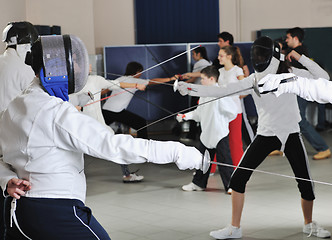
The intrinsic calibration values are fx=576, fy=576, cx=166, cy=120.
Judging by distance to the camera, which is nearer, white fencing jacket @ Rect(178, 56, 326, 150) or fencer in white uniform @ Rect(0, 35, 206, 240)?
fencer in white uniform @ Rect(0, 35, 206, 240)

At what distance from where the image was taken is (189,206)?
13.5 feet

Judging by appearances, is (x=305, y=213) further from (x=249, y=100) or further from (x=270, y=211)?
(x=249, y=100)

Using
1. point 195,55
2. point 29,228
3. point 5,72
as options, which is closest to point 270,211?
point 5,72

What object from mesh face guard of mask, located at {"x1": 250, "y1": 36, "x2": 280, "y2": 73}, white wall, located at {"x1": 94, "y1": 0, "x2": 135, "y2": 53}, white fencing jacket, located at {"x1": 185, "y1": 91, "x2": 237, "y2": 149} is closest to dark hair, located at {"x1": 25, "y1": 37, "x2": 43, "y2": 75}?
mesh face guard of mask, located at {"x1": 250, "y1": 36, "x2": 280, "y2": 73}

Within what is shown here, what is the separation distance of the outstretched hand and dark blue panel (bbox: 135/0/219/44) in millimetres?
6460

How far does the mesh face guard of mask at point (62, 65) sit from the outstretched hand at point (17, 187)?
0.30m

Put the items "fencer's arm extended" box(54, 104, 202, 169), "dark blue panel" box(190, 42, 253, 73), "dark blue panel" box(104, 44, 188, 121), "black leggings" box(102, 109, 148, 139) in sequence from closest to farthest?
1. "fencer's arm extended" box(54, 104, 202, 169)
2. "black leggings" box(102, 109, 148, 139)
3. "dark blue panel" box(104, 44, 188, 121)
4. "dark blue panel" box(190, 42, 253, 73)

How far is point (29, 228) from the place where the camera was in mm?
1836

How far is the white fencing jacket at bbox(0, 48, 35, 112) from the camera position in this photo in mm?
2924

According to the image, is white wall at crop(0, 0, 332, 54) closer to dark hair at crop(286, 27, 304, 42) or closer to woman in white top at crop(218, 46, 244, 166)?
woman in white top at crop(218, 46, 244, 166)

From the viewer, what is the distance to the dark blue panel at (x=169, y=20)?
8148 mm

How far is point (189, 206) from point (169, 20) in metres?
4.54

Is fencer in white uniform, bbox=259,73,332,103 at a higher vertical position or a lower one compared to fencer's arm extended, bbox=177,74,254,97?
higher

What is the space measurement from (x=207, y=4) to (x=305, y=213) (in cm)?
542
